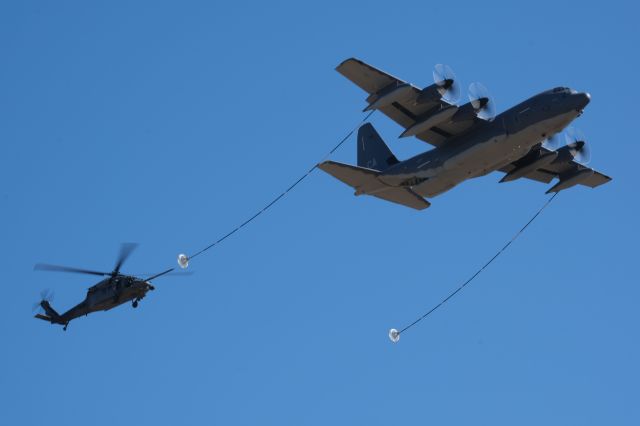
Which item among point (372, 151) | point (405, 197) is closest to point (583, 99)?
point (405, 197)

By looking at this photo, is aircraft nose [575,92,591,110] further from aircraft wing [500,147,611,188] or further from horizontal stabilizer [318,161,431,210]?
horizontal stabilizer [318,161,431,210]

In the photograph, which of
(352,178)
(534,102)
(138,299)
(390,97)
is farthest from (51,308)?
(534,102)

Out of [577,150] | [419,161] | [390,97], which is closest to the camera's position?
[390,97]

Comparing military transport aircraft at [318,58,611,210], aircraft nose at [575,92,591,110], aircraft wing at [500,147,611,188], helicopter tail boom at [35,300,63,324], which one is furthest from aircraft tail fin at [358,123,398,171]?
helicopter tail boom at [35,300,63,324]

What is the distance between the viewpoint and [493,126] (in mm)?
55500

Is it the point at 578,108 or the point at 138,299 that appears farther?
the point at 138,299

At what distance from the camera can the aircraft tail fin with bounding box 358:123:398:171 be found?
61.2 meters

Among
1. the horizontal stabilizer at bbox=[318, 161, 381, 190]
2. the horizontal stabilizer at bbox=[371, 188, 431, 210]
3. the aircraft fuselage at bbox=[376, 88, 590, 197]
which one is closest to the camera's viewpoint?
the aircraft fuselage at bbox=[376, 88, 590, 197]

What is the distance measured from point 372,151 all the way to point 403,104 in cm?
697

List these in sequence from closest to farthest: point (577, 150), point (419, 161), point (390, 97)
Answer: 1. point (390, 97)
2. point (419, 161)
3. point (577, 150)

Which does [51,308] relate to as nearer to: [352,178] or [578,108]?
[352,178]

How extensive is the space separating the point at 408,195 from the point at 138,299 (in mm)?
15216

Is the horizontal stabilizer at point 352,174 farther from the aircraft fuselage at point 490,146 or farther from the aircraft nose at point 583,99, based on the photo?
the aircraft nose at point 583,99

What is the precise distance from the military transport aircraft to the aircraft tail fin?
6 cm
